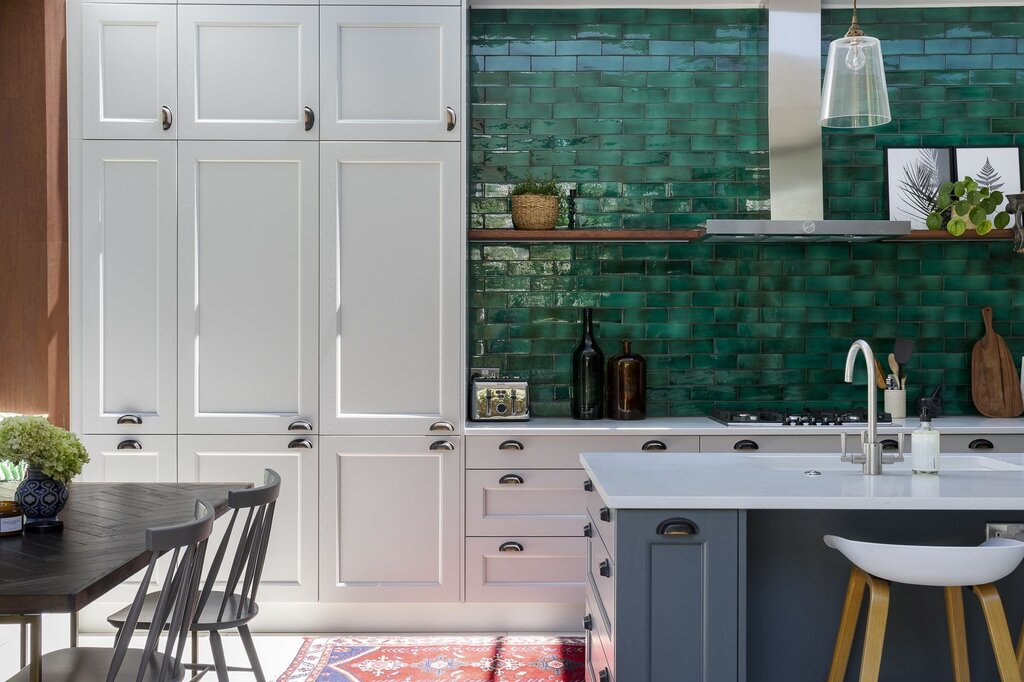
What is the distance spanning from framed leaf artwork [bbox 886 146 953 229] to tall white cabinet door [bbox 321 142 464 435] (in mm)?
2214

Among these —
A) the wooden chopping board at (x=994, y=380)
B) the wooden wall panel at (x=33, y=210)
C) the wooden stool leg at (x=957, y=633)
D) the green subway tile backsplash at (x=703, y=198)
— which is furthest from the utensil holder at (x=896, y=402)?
the wooden wall panel at (x=33, y=210)

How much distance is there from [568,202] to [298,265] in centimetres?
140

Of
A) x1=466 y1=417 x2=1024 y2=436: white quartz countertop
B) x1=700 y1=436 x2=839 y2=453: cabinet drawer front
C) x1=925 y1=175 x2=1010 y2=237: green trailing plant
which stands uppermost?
x1=925 y1=175 x2=1010 y2=237: green trailing plant

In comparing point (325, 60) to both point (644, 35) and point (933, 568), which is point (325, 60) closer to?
point (644, 35)

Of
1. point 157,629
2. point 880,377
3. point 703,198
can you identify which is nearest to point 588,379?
point 703,198

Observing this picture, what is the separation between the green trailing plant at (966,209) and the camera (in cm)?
393

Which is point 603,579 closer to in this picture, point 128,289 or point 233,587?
point 233,587

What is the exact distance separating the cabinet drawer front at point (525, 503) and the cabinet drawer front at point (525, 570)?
45mm

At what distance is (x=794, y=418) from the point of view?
3799 millimetres

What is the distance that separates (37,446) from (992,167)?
4341mm

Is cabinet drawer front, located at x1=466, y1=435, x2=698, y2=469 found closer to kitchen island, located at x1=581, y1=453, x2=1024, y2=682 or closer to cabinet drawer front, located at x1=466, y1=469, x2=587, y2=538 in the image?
cabinet drawer front, located at x1=466, y1=469, x2=587, y2=538

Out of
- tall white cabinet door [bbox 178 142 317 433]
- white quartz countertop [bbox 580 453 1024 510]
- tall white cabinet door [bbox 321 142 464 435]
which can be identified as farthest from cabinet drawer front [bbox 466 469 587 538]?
white quartz countertop [bbox 580 453 1024 510]

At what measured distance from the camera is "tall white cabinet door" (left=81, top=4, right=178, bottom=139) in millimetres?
3670

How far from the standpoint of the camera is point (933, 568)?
1.98 metres
